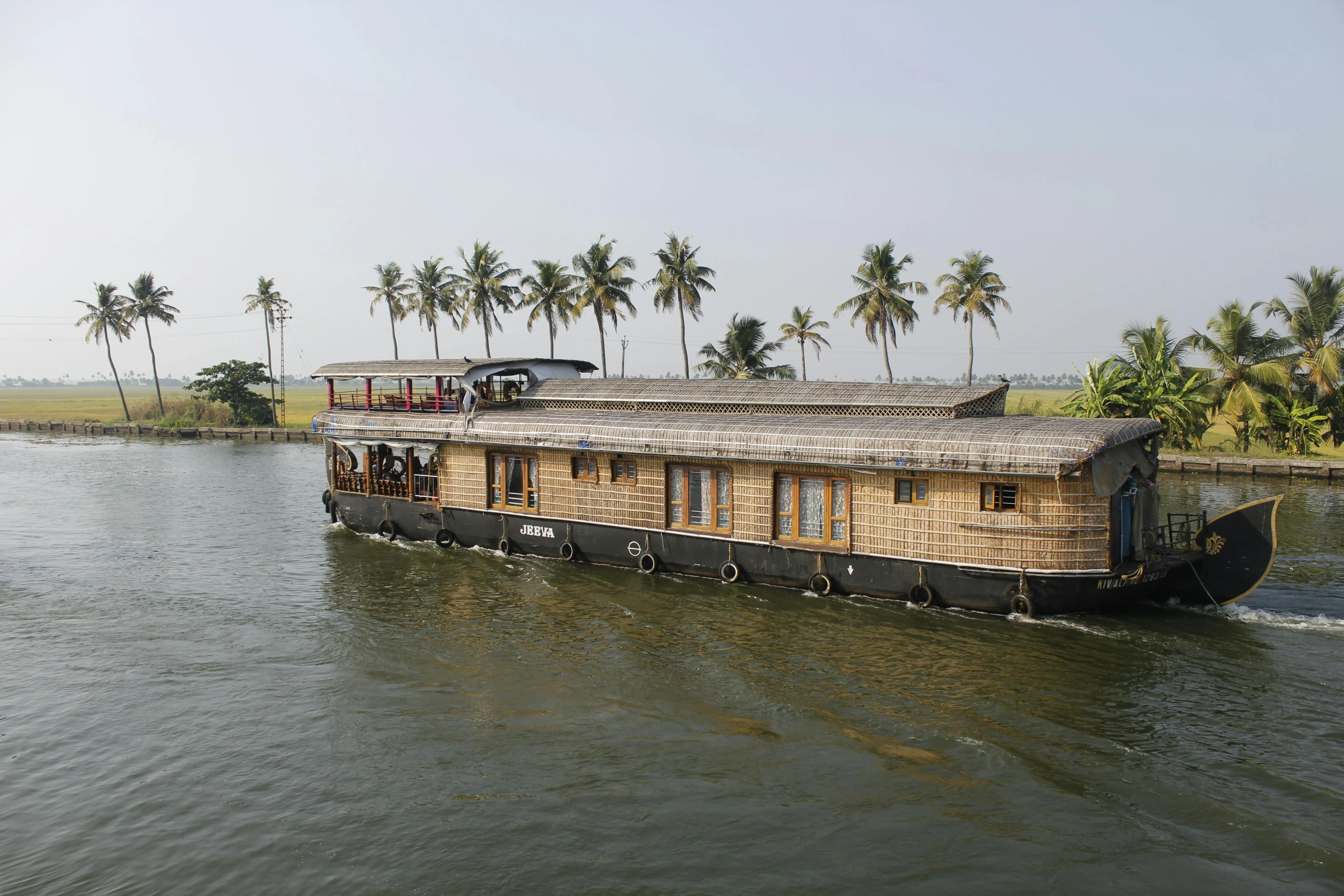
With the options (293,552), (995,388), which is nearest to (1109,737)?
(995,388)

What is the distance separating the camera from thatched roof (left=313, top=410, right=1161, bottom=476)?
514 inches

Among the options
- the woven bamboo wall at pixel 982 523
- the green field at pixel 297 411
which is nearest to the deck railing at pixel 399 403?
the green field at pixel 297 411

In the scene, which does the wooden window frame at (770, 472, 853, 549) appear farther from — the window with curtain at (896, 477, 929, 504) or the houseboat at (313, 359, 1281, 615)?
the window with curtain at (896, 477, 929, 504)

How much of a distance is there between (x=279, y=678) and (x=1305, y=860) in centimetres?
1186

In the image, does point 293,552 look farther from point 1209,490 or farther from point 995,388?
point 1209,490

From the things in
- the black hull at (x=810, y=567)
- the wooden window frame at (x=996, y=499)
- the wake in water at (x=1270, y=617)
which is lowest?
the wake in water at (x=1270, y=617)

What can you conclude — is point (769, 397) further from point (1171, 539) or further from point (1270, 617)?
point (1270, 617)

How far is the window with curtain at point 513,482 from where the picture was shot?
18797mm

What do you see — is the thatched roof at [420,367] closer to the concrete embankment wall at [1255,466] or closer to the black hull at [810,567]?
the black hull at [810,567]

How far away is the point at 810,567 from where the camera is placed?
15.3 m

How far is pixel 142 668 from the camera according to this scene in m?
12.8

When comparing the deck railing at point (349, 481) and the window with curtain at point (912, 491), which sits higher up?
the window with curtain at point (912, 491)

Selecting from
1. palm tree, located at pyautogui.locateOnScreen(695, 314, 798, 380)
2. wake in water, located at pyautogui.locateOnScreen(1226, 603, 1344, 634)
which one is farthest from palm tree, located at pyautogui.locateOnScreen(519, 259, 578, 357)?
wake in water, located at pyautogui.locateOnScreen(1226, 603, 1344, 634)

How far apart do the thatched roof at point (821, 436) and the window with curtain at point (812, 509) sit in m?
0.58
